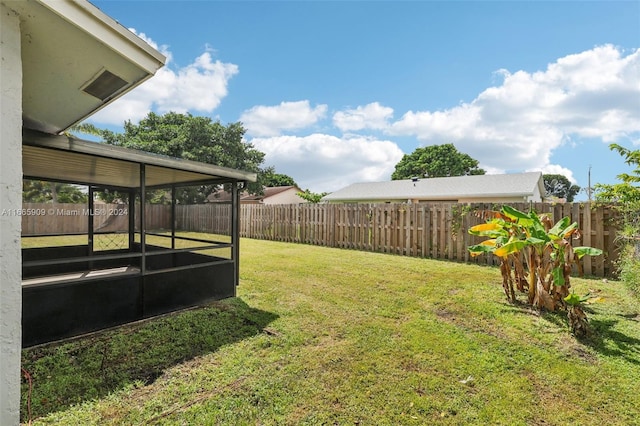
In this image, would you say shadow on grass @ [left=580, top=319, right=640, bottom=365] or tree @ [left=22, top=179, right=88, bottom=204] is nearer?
shadow on grass @ [left=580, top=319, right=640, bottom=365]

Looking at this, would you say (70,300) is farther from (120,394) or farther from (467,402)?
(467,402)

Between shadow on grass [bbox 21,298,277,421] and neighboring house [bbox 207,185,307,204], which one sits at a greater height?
neighboring house [bbox 207,185,307,204]

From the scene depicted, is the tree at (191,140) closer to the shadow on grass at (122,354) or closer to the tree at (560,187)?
the shadow on grass at (122,354)

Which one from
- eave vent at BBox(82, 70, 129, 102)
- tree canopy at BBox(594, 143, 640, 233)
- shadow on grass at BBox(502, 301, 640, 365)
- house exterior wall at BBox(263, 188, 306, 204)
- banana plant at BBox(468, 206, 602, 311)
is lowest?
shadow on grass at BBox(502, 301, 640, 365)

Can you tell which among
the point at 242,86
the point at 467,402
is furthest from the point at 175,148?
the point at 467,402

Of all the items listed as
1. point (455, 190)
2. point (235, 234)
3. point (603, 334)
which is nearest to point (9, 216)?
point (235, 234)

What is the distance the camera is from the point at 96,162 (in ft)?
13.5

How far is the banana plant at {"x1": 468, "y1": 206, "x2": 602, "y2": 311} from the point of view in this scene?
12.2 ft

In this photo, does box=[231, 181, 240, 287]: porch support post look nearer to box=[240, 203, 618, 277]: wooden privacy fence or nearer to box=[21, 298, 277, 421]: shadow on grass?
box=[21, 298, 277, 421]: shadow on grass

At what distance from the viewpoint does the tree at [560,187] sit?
5531 centimetres

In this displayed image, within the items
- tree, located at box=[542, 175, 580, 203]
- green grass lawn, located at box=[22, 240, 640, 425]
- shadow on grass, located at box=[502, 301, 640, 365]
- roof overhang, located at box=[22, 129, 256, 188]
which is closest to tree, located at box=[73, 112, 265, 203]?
roof overhang, located at box=[22, 129, 256, 188]

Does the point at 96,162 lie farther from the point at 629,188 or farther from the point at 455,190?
the point at 455,190

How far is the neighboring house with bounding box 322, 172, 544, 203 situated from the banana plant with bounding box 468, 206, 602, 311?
13027 millimetres

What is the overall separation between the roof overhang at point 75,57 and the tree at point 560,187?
2723 inches
